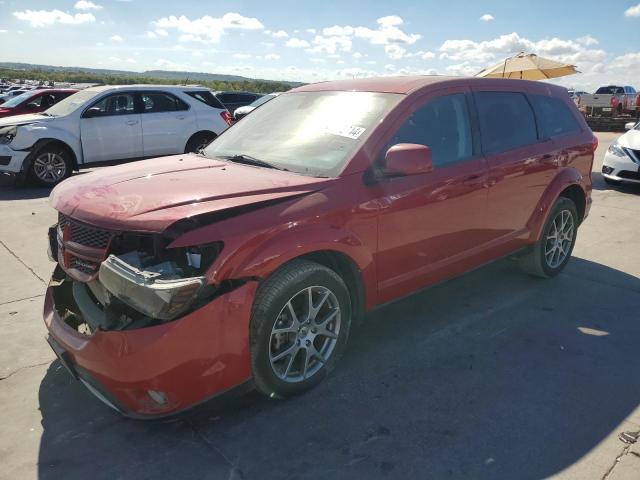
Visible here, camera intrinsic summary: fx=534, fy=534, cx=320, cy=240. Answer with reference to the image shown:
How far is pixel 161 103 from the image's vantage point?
10641 millimetres

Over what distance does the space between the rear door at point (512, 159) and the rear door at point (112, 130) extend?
7.80 m

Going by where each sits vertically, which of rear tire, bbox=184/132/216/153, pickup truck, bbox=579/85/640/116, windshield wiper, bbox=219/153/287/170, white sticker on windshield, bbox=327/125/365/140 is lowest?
rear tire, bbox=184/132/216/153

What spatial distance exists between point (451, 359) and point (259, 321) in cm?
149

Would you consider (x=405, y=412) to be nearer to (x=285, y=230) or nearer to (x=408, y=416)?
(x=408, y=416)

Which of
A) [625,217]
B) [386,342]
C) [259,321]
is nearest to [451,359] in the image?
[386,342]

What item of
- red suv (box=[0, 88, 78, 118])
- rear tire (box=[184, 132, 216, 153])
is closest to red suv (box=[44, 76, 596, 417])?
rear tire (box=[184, 132, 216, 153])

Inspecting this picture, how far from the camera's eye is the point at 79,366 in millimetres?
2648

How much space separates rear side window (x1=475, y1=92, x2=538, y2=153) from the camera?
4102mm

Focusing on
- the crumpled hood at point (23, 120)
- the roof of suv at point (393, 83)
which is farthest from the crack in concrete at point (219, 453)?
the crumpled hood at point (23, 120)

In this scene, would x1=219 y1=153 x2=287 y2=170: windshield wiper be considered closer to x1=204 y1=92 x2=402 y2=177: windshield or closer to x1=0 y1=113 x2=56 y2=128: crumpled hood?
x1=204 y1=92 x2=402 y2=177: windshield

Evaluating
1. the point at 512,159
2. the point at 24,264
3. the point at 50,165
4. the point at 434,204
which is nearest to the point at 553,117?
the point at 512,159

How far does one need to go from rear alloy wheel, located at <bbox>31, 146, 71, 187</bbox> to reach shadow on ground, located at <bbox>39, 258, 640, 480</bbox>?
23.4 feet

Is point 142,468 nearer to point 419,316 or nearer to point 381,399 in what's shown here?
point 381,399

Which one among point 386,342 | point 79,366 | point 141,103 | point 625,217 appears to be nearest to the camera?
point 79,366
